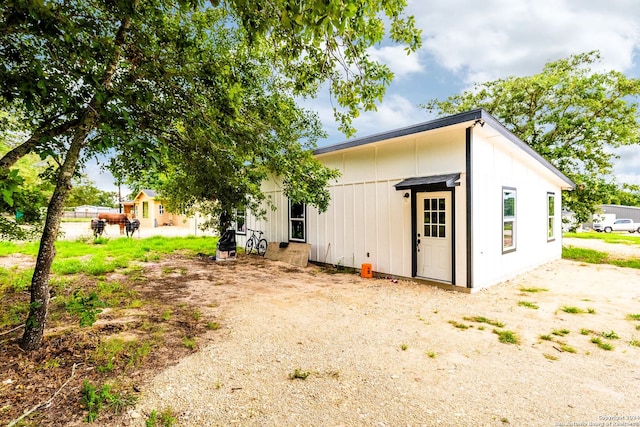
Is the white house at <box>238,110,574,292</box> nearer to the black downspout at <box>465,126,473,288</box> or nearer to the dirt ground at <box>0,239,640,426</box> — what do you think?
the black downspout at <box>465,126,473,288</box>

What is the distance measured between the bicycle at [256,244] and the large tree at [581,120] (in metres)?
11.7

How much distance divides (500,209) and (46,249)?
790 cm

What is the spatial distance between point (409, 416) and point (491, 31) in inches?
457

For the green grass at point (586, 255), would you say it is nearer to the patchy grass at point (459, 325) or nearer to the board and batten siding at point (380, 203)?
the board and batten siding at point (380, 203)

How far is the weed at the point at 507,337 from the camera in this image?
3.77 m

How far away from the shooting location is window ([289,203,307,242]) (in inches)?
380

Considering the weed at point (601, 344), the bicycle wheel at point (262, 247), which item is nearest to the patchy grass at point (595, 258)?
the weed at point (601, 344)

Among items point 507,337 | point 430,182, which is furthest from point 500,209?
point 507,337

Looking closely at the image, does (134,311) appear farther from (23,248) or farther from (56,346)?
(23,248)

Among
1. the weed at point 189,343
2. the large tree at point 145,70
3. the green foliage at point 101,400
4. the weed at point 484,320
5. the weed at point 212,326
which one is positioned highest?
the large tree at point 145,70

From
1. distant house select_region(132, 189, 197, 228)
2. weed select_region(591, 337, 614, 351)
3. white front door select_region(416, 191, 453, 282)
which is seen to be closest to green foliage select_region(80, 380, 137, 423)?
weed select_region(591, 337, 614, 351)

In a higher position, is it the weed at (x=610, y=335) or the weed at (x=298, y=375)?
the weed at (x=298, y=375)

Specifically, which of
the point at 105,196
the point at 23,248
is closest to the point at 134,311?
the point at 23,248

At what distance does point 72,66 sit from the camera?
300 centimetres
